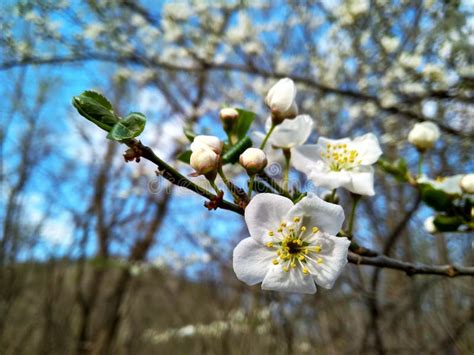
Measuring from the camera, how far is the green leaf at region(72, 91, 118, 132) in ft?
2.13

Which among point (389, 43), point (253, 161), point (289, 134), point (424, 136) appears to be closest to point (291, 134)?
point (289, 134)

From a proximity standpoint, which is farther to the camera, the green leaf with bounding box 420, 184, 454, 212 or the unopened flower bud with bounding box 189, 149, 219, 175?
the green leaf with bounding box 420, 184, 454, 212

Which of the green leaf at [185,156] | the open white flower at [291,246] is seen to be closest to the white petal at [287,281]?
the open white flower at [291,246]

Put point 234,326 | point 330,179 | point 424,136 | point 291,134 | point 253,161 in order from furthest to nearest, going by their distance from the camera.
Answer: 1. point 234,326
2. point 424,136
3. point 291,134
4. point 330,179
5. point 253,161

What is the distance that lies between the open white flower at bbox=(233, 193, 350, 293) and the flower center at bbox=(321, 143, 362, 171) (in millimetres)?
216

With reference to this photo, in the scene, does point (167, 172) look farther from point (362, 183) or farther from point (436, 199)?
point (436, 199)

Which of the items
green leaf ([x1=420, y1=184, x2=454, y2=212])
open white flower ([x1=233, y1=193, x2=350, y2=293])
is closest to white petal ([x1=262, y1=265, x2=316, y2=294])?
open white flower ([x1=233, y1=193, x2=350, y2=293])

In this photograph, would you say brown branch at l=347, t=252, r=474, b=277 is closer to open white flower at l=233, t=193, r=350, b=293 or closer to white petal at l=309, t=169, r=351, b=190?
open white flower at l=233, t=193, r=350, b=293

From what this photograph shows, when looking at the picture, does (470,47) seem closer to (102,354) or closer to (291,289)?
→ (291,289)

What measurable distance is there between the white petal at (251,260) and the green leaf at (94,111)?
0.33 metres

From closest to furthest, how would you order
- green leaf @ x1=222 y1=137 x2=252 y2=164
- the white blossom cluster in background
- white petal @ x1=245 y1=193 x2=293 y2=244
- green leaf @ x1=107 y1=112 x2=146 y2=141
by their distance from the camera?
1. green leaf @ x1=107 y1=112 x2=146 y2=141
2. white petal @ x1=245 y1=193 x2=293 y2=244
3. green leaf @ x1=222 y1=137 x2=252 y2=164
4. the white blossom cluster in background

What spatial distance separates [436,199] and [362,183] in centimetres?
24

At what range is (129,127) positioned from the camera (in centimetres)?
65

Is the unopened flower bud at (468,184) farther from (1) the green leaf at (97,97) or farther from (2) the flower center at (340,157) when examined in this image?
(1) the green leaf at (97,97)
